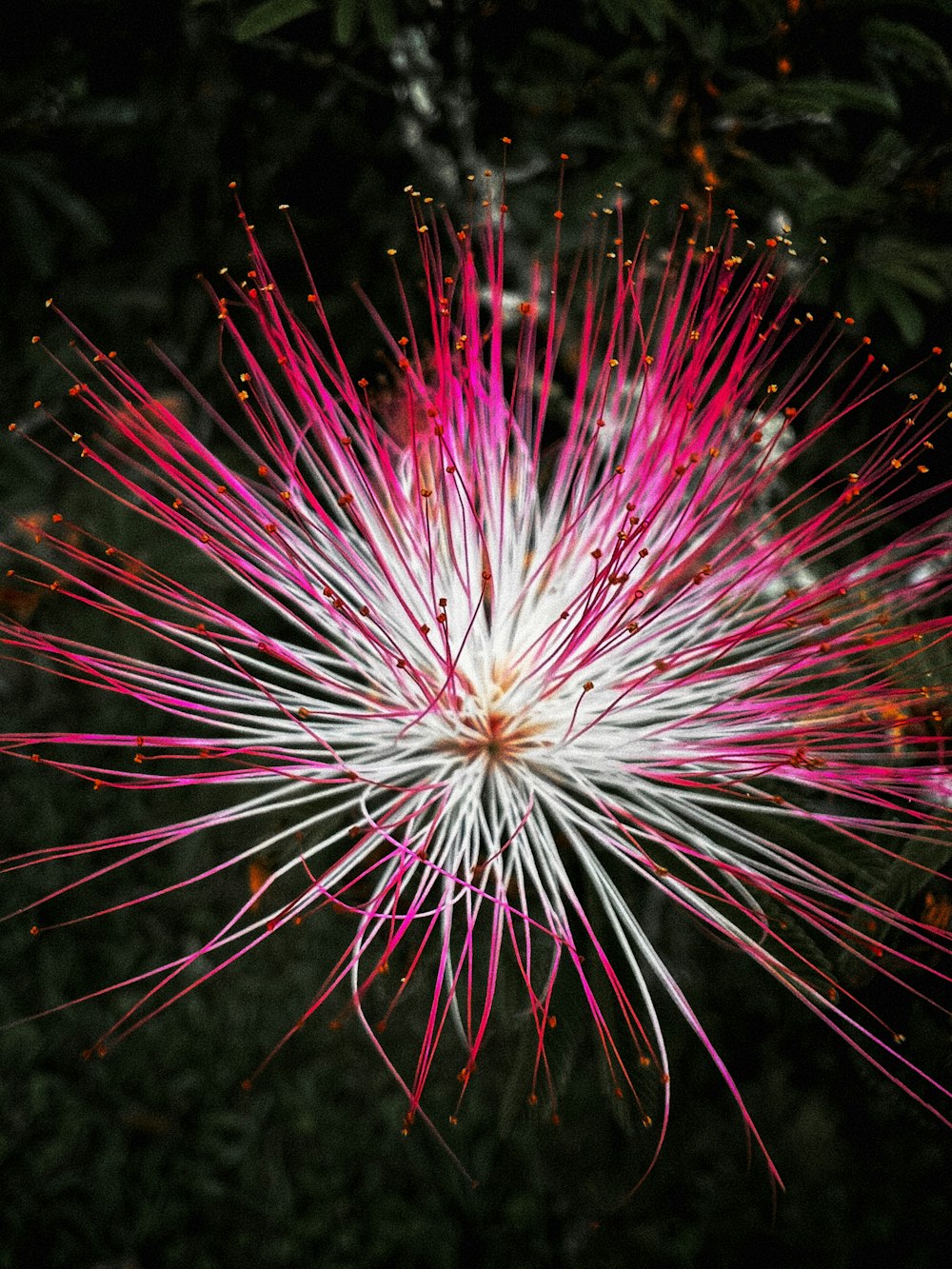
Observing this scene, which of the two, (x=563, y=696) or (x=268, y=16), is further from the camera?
(x=268, y=16)

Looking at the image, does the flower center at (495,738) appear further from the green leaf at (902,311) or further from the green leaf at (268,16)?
the green leaf at (268,16)

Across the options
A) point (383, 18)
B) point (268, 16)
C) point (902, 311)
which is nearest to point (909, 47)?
point (902, 311)

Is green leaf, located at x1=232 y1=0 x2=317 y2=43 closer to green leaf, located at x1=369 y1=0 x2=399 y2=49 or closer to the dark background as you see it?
the dark background

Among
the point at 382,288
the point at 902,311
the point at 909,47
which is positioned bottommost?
the point at 902,311

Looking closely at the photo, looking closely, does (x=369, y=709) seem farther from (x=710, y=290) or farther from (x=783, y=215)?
(x=783, y=215)

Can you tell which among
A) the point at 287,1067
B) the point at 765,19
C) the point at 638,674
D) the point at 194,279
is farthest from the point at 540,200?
the point at 287,1067

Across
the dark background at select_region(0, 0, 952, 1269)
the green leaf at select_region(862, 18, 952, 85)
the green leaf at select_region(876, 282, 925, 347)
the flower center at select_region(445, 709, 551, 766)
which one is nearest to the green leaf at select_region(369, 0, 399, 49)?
the dark background at select_region(0, 0, 952, 1269)

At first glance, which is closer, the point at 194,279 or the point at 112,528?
the point at 194,279

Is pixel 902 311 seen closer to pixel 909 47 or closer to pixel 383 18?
pixel 909 47
